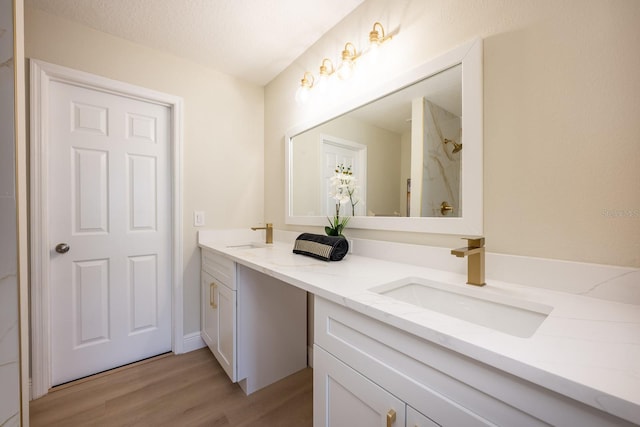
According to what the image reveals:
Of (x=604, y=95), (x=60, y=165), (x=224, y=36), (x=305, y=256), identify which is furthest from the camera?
(x=224, y=36)

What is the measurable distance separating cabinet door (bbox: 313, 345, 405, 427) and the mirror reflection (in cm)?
73

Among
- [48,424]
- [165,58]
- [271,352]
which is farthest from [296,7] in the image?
[48,424]

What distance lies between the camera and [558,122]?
83cm

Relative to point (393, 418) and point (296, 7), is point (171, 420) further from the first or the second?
point (296, 7)

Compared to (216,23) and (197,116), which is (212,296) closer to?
(197,116)

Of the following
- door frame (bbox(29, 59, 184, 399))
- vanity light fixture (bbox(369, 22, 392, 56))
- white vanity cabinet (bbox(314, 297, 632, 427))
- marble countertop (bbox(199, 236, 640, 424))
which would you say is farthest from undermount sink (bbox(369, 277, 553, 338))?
door frame (bbox(29, 59, 184, 399))

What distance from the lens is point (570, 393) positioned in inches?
15.3

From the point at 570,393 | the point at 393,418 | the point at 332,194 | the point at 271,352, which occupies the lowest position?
the point at 271,352

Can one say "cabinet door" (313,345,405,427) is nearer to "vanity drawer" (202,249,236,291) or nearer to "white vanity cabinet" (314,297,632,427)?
"white vanity cabinet" (314,297,632,427)

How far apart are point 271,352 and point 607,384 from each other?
1541 millimetres

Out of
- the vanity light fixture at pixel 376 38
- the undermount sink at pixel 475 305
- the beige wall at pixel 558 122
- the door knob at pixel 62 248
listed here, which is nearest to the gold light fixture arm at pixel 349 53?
the vanity light fixture at pixel 376 38

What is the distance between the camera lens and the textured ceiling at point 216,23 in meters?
1.48

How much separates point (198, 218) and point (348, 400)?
1.72 metres

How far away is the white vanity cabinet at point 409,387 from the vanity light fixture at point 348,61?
1.27 m
